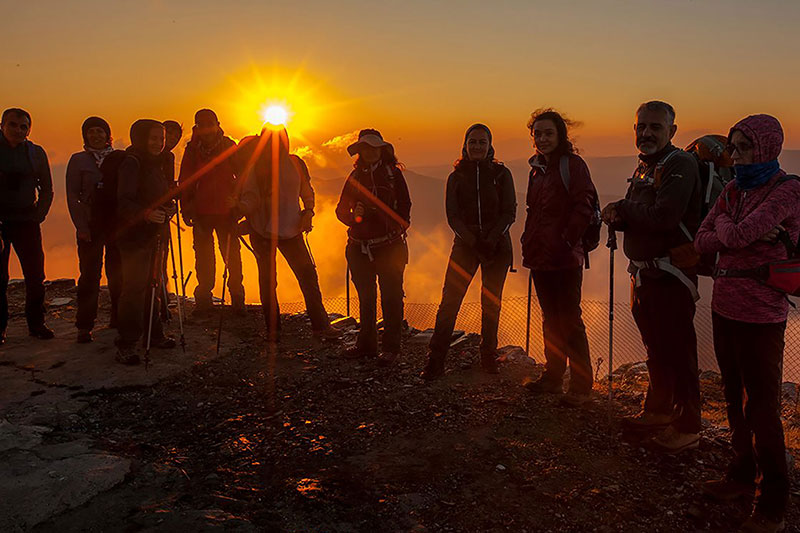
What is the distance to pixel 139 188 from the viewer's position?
20.6 ft

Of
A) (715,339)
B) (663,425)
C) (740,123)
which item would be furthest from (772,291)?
(663,425)

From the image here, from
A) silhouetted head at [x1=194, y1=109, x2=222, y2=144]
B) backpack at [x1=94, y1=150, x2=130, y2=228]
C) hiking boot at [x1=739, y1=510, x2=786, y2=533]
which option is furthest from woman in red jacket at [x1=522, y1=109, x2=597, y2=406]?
silhouetted head at [x1=194, y1=109, x2=222, y2=144]

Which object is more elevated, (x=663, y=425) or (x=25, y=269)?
(x=25, y=269)

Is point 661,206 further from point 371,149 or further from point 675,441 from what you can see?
point 371,149

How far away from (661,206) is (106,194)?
21.5 ft

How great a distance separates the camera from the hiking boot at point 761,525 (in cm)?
322

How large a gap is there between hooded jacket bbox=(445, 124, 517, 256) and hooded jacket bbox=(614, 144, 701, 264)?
5.96ft

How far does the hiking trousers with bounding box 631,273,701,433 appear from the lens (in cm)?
410

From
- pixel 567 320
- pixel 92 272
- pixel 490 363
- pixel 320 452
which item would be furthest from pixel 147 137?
pixel 567 320

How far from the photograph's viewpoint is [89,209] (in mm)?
7023

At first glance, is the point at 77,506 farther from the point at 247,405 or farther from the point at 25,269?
the point at 25,269

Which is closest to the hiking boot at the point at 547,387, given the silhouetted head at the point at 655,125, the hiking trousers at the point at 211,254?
the silhouetted head at the point at 655,125

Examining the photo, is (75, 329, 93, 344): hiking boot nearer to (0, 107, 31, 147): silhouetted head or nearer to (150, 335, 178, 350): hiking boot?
(150, 335, 178, 350): hiking boot

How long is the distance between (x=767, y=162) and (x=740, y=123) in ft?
0.98
